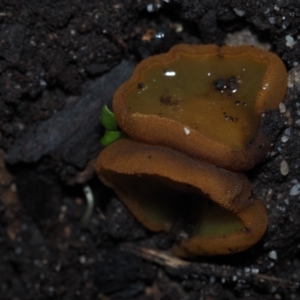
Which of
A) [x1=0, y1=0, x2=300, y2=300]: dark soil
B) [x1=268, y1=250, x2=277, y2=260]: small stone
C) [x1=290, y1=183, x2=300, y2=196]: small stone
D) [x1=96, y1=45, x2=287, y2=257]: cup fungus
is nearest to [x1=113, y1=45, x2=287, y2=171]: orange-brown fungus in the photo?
[x1=96, y1=45, x2=287, y2=257]: cup fungus

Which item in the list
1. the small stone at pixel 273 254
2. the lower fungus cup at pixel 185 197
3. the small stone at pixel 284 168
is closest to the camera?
the lower fungus cup at pixel 185 197

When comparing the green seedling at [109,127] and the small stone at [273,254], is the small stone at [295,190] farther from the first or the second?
the green seedling at [109,127]

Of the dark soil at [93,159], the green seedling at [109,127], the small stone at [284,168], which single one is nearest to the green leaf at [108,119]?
the green seedling at [109,127]

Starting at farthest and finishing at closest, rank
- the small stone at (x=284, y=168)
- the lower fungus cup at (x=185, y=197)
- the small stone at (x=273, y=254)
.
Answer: the small stone at (x=273, y=254) → the small stone at (x=284, y=168) → the lower fungus cup at (x=185, y=197)

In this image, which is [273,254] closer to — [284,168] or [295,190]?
[295,190]

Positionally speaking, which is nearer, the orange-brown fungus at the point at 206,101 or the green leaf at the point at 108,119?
the orange-brown fungus at the point at 206,101

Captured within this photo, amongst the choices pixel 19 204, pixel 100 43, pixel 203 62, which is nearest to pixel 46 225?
pixel 19 204
